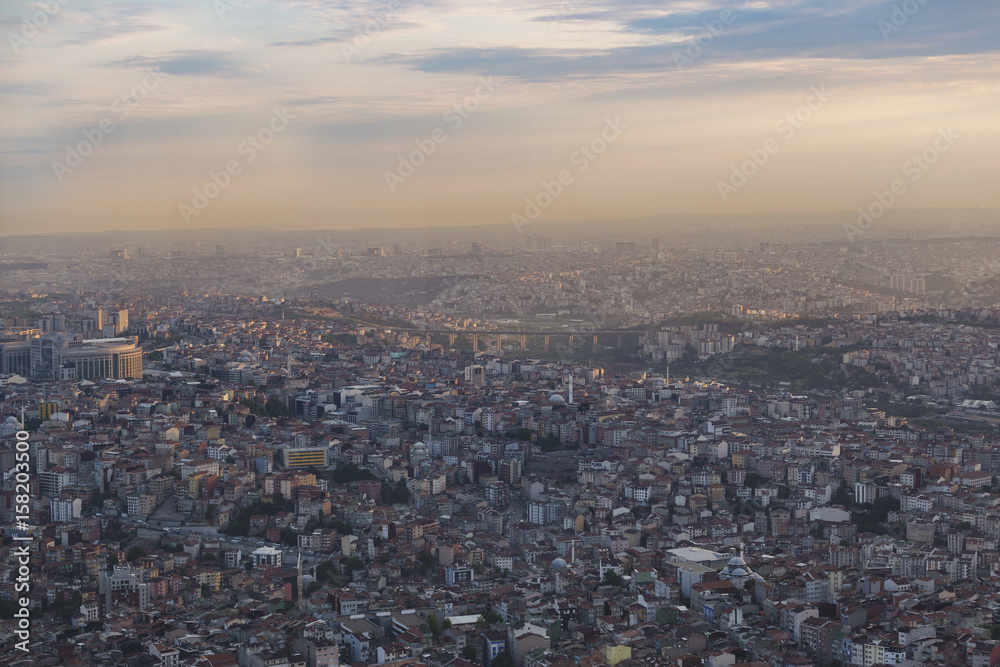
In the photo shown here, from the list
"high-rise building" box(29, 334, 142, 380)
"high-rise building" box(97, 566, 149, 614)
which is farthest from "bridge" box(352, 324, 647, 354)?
"high-rise building" box(97, 566, 149, 614)

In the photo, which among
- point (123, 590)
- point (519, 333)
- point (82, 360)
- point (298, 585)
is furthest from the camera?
point (519, 333)

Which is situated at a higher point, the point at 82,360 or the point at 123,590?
the point at 82,360

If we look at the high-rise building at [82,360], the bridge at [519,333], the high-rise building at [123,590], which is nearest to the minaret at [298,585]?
the high-rise building at [123,590]

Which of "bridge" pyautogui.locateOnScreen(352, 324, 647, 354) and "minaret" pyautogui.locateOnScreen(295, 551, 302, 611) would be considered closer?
"minaret" pyautogui.locateOnScreen(295, 551, 302, 611)

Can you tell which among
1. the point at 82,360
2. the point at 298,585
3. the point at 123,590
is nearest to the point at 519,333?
the point at 82,360

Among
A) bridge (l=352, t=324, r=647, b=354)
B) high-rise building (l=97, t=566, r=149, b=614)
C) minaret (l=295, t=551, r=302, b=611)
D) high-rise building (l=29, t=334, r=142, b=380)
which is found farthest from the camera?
bridge (l=352, t=324, r=647, b=354)

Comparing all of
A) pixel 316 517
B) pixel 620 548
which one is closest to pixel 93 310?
pixel 316 517

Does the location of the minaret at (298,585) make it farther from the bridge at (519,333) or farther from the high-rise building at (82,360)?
the bridge at (519,333)

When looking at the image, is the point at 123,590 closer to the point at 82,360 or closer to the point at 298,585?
the point at 298,585

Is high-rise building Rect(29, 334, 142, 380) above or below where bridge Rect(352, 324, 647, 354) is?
above

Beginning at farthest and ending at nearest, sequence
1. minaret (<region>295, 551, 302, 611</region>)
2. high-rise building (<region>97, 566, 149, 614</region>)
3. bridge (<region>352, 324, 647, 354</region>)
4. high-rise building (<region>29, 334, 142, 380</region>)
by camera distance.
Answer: bridge (<region>352, 324, 647, 354</region>) < high-rise building (<region>29, 334, 142, 380</region>) < minaret (<region>295, 551, 302, 611</region>) < high-rise building (<region>97, 566, 149, 614</region>)

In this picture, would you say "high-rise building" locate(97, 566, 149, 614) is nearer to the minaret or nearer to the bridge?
the minaret
